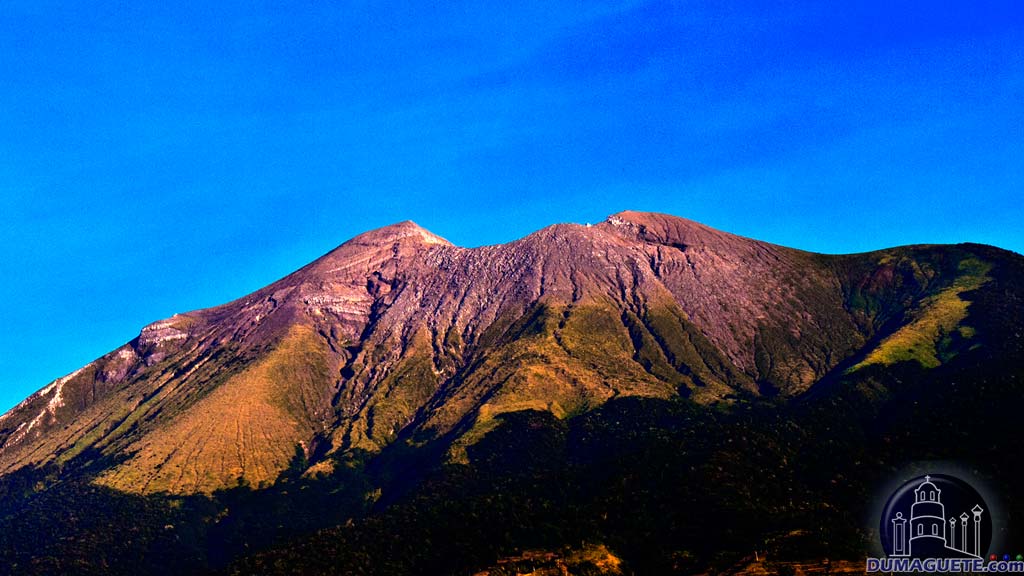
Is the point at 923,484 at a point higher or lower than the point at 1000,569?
higher

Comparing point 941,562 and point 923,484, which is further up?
point 923,484

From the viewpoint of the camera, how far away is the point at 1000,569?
18612 cm

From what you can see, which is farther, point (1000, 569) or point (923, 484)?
point (923, 484)

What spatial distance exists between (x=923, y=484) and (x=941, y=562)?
51.0ft

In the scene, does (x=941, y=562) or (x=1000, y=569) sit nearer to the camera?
(x=1000, y=569)

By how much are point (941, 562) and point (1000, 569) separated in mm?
13497

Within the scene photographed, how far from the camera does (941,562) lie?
650 feet

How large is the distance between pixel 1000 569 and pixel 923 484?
2088 cm

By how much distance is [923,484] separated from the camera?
7864 inches
